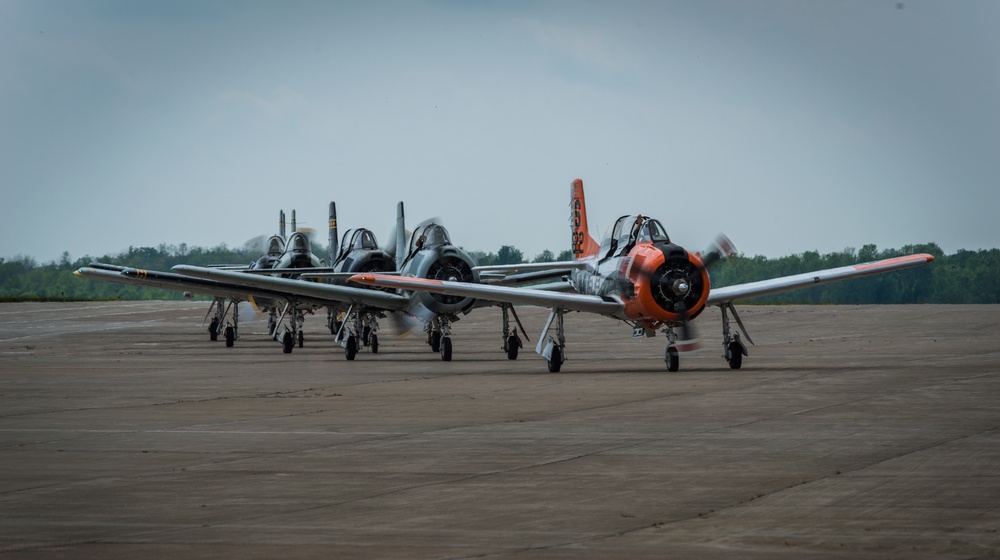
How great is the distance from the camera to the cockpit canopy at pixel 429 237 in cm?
2959

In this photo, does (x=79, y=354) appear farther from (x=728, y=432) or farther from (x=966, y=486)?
(x=966, y=486)

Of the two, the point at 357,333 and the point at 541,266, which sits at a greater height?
the point at 541,266

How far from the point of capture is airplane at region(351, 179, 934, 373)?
22.5 m

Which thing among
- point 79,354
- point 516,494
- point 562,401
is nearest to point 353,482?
point 516,494

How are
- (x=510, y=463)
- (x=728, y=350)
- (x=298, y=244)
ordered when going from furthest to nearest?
1. (x=298, y=244)
2. (x=728, y=350)
3. (x=510, y=463)

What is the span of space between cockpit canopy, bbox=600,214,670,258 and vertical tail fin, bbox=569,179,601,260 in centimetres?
452

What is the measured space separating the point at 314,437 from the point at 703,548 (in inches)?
251

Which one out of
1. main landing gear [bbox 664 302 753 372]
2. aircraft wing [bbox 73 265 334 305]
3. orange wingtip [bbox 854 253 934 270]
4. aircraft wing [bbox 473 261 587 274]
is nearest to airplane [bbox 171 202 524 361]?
aircraft wing [bbox 473 261 587 274]

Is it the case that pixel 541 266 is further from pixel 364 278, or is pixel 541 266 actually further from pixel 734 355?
pixel 734 355

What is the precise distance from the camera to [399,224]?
35719 mm

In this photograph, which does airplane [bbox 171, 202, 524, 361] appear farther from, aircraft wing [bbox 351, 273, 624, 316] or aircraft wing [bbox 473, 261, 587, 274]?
aircraft wing [bbox 351, 273, 624, 316]

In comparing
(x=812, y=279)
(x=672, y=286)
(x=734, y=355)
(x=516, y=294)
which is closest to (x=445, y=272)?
(x=516, y=294)

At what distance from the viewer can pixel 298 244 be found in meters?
39.6

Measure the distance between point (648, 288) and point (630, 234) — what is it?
176 cm
